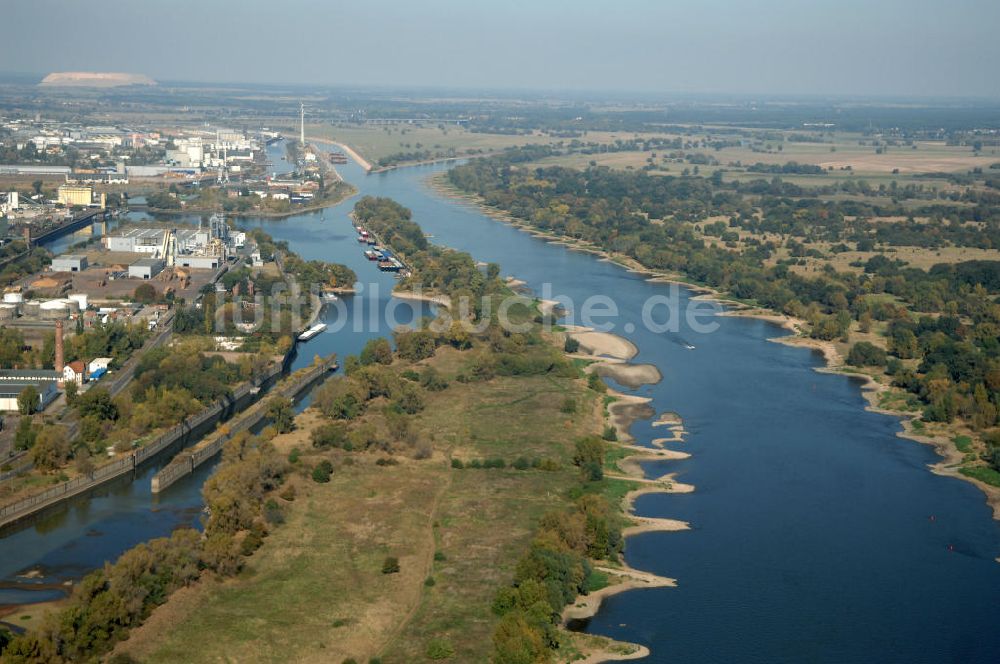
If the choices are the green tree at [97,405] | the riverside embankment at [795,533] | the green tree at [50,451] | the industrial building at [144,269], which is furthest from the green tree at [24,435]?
the industrial building at [144,269]

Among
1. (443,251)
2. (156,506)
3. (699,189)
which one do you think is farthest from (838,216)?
(156,506)

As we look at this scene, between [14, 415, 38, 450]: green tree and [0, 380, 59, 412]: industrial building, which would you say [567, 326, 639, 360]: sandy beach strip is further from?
[14, 415, 38, 450]: green tree

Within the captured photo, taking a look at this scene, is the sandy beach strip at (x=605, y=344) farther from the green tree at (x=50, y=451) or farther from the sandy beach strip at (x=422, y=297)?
the green tree at (x=50, y=451)

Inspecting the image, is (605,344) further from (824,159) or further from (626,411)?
Result: (824,159)

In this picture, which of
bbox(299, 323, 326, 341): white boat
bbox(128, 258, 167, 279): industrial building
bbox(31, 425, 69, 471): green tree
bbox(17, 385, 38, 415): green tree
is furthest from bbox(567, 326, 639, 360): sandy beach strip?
bbox(128, 258, 167, 279): industrial building

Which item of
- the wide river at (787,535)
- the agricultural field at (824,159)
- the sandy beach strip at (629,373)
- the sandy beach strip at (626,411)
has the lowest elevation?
the wide river at (787,535)

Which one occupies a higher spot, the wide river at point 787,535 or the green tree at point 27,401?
the green tree at point 27,401

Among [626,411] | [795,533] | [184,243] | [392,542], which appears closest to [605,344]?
[626,411]
